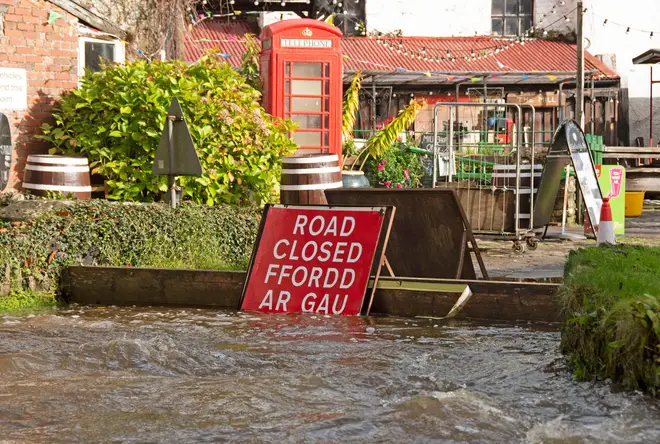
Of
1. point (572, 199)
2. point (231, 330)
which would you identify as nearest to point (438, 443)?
point (231, 330)

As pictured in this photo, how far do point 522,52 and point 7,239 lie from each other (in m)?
24.4

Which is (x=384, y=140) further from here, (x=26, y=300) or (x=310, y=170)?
(x=26, y=300)

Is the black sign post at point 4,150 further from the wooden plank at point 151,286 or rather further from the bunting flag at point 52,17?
the wooden plank at point 151,286

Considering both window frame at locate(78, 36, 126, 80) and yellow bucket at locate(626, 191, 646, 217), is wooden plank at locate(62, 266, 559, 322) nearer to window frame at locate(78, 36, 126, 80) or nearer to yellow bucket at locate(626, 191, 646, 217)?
window frame at locate(78, 36, 126, 80)

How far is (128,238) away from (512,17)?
2530cm

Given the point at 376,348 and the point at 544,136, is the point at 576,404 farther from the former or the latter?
the point at 544,136

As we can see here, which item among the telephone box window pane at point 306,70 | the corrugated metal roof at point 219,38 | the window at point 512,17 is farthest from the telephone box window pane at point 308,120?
the window at point 512,17

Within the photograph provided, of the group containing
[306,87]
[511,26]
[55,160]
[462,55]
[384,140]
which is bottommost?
[55,160]

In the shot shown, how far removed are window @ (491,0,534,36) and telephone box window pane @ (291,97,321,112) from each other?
1774 centimetres

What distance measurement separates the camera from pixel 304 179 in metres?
11.5

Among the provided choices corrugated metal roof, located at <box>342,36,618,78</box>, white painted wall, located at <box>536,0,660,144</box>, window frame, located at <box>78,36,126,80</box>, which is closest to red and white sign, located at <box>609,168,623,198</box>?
window frame, located at <box>78,36,126,80</box>

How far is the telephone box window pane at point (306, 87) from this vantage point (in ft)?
52.9

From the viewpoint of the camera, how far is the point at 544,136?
3159 cm

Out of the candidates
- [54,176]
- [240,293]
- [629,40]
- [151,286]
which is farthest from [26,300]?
[629,40]
